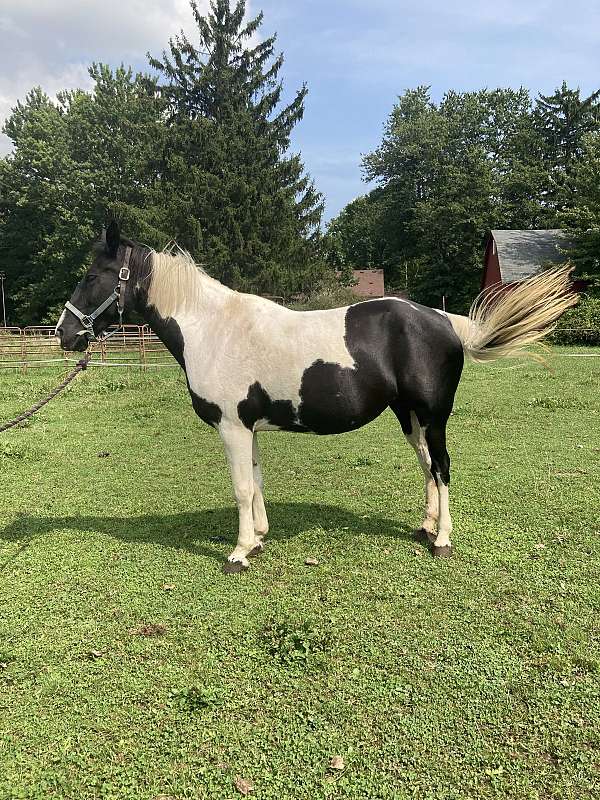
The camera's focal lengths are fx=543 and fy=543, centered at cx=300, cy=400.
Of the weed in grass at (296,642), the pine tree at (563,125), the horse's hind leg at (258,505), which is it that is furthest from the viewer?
the pine tree at (563,125)

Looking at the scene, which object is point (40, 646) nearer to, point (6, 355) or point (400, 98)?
point (6, 355)

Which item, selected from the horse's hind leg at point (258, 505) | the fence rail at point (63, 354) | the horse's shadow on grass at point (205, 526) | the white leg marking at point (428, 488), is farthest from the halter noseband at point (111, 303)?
the fence rail at point (63, 354)

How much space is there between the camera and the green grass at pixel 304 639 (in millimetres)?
2322

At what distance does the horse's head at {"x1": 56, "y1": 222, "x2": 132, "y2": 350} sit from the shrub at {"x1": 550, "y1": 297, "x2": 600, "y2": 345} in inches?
860

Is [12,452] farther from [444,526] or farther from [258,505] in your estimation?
[444,526]

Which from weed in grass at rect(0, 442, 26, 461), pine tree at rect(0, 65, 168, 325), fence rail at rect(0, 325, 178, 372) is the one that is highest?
pine tree at rect(0, 65, 168, 325)

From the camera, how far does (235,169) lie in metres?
28.6

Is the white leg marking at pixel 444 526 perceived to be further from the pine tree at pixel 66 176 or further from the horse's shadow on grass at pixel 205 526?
the pine tree at pixel 66 176

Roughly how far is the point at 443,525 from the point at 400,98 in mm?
60182

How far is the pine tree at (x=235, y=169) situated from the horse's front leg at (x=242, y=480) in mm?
24044

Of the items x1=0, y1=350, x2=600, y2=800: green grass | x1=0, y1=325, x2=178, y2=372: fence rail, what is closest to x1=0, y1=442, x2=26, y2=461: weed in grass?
Answer: x1=0, y1=350, x2=600, y2=800: green grass

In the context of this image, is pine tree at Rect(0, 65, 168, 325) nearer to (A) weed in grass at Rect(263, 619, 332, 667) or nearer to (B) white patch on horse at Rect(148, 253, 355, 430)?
(B) white patch on horse at Rect(148, 253, 355, 430)

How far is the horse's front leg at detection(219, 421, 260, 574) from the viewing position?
416cm

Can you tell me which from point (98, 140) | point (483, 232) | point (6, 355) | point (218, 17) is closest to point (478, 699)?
point (6, 355)
